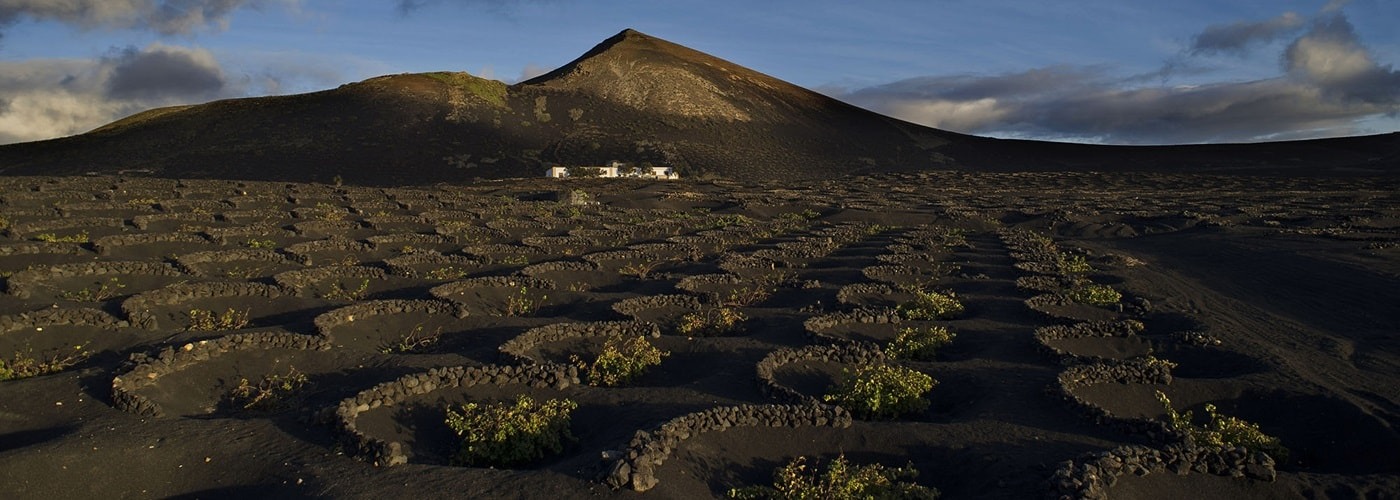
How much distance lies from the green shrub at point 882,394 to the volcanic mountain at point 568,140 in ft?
170

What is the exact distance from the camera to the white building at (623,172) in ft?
184

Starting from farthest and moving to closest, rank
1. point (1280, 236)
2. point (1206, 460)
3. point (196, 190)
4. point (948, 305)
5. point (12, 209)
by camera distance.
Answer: point (196, 190)
point (12, 209)
point (1280, 236)
point (948, 305)
point (1206, 460)

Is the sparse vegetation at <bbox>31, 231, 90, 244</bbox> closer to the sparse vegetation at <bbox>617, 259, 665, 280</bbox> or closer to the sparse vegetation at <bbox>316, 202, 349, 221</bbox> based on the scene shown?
the sparse vegetation at <bbox>316, 202, 349, 221</bbox>

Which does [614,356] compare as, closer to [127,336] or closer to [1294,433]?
[127,336]

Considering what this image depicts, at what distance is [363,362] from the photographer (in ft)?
31.9

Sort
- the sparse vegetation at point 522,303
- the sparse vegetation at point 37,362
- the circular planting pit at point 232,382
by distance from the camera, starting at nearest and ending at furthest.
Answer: the circular planting pit at point 232,382 → the sparse vegetation at point 37,362 → the sparse vegetation at point 522,303

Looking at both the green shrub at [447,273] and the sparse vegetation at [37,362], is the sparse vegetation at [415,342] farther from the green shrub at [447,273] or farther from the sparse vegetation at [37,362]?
the green shrub at [447,273]

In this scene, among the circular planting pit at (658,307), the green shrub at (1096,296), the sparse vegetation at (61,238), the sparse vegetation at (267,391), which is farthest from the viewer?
the sparse vegetation at (61,238)

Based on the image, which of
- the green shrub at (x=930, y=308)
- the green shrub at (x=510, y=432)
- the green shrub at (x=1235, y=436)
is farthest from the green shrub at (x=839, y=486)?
the green shrub at (x=930, y=308)

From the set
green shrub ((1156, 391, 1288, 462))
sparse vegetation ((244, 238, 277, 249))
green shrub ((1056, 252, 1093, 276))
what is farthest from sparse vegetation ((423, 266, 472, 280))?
green shrub ((1156, 391, 1288, 462))

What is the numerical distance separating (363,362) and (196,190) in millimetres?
25136

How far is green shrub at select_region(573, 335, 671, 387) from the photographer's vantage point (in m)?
9.40

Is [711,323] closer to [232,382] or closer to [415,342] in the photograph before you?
[415,342]

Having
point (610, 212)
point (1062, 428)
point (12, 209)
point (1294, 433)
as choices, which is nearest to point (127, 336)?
point (1062, 428)
